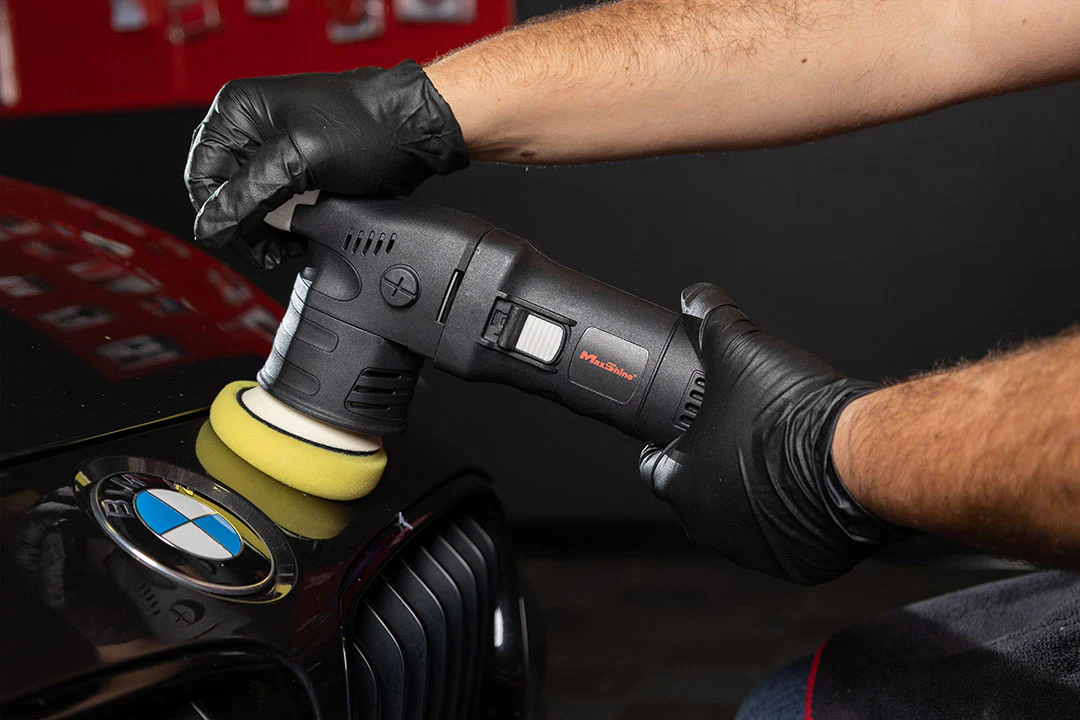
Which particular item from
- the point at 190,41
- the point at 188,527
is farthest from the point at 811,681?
the point at 190,41

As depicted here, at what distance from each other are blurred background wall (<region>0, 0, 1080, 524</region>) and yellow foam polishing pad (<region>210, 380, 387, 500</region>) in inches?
66.5

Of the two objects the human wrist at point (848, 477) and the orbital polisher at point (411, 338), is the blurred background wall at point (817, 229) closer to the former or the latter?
the orbital polisher at point (411, 338)

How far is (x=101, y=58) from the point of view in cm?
263

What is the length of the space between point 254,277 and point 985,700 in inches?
89.3

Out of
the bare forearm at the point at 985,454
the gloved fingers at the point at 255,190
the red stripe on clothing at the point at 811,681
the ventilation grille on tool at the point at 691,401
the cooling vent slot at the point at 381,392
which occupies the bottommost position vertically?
the red stripe on clothing at the point at 811,681

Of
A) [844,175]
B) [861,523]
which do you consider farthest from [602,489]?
[861,523]

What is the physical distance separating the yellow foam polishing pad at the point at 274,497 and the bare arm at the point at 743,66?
0.40 metres

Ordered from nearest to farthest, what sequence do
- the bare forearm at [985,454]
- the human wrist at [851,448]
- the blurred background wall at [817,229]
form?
the bare forearm at [985,454] < the human wrist at [851,448] < the blurred background wall at [817,229]

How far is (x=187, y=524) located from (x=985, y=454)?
595 millimetres

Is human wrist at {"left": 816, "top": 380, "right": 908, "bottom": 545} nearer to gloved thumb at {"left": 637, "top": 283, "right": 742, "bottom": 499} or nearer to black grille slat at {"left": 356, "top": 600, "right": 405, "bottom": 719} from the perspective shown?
gloved thumb at {"left": 637, "top": 283, "right": 742, "bottom": 499}

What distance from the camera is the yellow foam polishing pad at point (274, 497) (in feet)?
2.81

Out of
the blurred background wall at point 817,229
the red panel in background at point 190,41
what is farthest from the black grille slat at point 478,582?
the red panel in background at point 190,41

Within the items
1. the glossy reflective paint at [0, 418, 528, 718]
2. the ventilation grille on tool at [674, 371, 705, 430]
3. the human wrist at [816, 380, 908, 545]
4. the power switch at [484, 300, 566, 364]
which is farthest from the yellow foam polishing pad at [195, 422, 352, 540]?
the human wrist at [816, 380, 908, 545]

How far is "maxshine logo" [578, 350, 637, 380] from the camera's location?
2.97ft
